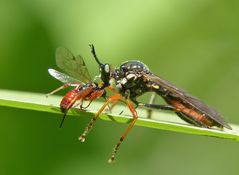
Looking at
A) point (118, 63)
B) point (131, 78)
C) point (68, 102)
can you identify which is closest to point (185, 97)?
point (131, 78)

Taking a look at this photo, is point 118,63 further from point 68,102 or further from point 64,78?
point 68,102

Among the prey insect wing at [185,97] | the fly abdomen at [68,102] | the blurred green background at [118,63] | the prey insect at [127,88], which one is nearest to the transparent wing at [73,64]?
the prey insect at [127,88]

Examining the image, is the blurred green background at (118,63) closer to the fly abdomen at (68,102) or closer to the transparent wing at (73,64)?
the transparent wing at (73,64)

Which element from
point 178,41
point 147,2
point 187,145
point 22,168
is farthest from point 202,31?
point 22,168

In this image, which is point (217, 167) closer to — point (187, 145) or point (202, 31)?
point (187, 145)

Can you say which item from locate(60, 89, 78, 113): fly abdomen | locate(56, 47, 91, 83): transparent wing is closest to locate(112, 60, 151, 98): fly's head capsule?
locate(56, 47, 91, 83): transparent wing

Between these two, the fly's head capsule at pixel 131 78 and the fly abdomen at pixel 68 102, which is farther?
the fly's head capsule at pixel 131 78

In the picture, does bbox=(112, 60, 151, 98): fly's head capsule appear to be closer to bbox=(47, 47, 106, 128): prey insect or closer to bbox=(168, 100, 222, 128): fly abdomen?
bbox=(168, 100, 222, 128): fly abdomen
